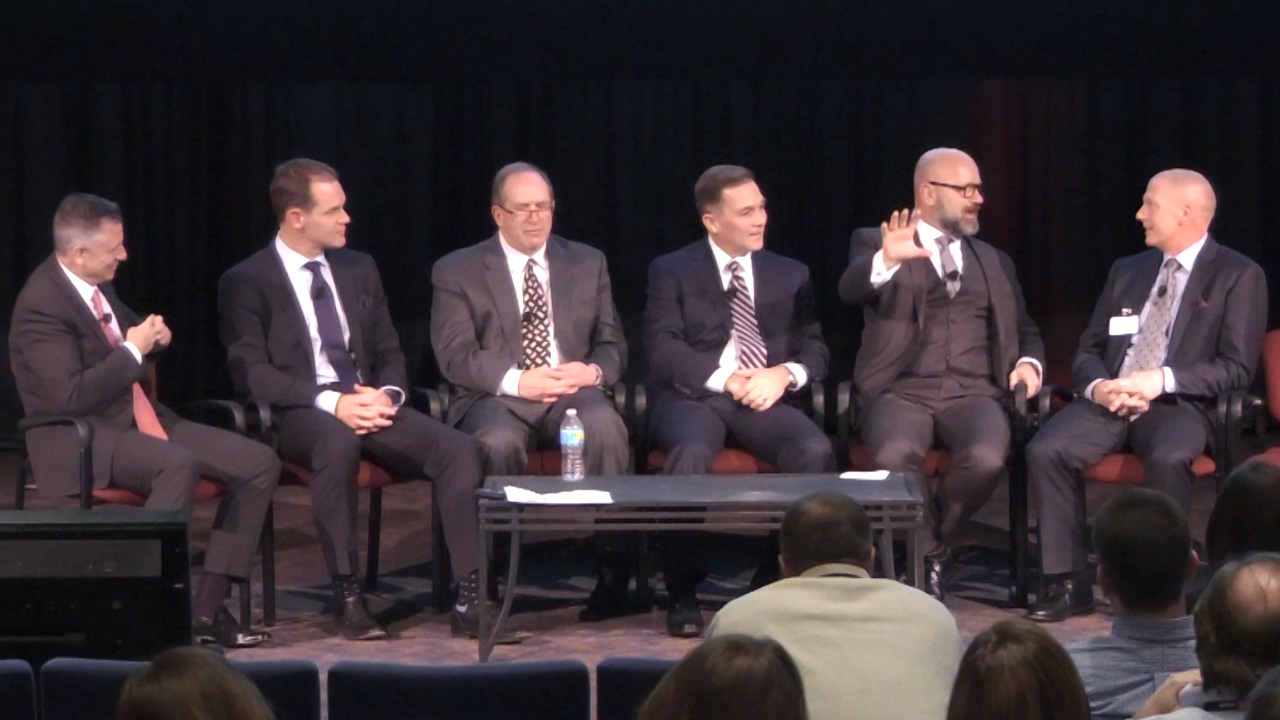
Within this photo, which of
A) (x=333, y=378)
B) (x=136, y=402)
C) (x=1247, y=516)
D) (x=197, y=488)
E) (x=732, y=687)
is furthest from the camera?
(x=333, y=378)

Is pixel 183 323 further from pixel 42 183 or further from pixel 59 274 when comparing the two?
pixel 59 274

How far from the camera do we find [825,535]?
329 centimetres

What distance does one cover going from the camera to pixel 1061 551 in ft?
17.3

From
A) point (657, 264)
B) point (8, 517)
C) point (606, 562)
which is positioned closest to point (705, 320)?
point (657, 264)

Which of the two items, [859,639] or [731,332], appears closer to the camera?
[859,639]

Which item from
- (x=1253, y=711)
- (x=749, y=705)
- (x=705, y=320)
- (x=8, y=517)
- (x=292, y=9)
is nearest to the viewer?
(x=1253, y=711)

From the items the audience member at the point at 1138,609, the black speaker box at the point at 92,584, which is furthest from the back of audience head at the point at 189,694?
the black speaker box at the point at 92,584

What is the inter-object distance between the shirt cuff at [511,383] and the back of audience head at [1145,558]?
8.63 feet

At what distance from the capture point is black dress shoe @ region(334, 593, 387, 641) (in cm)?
Result: 506

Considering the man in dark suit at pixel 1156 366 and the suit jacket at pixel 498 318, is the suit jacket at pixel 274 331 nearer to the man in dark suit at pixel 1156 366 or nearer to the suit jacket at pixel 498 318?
the suit jacket at pixel 498 318

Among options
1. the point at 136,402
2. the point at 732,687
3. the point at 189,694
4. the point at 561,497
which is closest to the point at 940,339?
the point at 561,497

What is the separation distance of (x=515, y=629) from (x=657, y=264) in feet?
4.37

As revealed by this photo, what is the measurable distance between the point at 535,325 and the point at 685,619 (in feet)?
3.65

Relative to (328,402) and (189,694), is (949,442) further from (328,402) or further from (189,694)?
(189,694)
